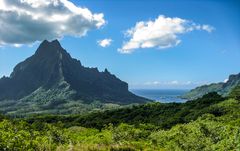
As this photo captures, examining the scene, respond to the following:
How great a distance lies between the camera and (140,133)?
7806 cm

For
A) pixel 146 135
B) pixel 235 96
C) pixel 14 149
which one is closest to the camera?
pixel 14 149

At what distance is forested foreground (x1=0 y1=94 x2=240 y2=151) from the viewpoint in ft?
95.2

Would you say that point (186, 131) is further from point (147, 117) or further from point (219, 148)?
point (147, 117)

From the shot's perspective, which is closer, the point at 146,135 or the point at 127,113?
the point at 146,135

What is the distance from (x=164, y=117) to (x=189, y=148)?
79.1 metres

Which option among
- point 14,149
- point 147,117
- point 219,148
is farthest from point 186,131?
point 147,117

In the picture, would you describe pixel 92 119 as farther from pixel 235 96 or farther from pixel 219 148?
pixel 219 148

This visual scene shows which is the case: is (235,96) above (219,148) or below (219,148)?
above

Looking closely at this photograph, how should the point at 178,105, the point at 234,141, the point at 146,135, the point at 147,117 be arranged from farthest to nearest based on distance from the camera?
the point at 178,105
the point at 147,117
the point at 146,135
the point at 234,141

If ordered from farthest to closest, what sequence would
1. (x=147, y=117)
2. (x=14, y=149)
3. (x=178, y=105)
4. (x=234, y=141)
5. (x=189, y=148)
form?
1. (x=178, y=105)
2. (x=147, y=117)
3. (x=189, y=148)
4. (x=234, y=141)
5. (x=14, y=149)

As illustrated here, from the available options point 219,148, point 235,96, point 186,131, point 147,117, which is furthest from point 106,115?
point 219,148

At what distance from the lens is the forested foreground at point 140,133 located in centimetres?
2901

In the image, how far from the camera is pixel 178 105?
15250cm

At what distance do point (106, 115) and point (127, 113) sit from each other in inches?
307
